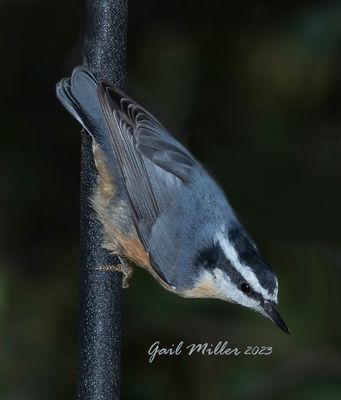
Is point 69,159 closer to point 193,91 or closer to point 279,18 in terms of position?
point 193,91

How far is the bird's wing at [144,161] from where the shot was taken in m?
3.84

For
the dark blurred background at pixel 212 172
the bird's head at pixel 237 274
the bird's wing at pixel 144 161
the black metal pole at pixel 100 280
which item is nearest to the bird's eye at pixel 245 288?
the bird's head at pixel 237 274

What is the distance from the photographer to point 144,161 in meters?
3.86

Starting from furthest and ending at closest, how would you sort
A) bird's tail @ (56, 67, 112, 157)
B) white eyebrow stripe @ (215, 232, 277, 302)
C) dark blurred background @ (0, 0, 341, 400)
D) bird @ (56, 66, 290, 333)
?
dark blurred background @ (0, 0, 341, 400) < bird's tail @ (56, 67, 112, 157) < bird @ (56, 66, 290, 333) < white eyebrow stripe @ (215, 232, 277, 302)

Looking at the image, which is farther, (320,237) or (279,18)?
(279,18)

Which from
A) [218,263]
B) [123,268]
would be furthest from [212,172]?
[218,263]

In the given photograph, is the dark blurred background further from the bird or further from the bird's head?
the bird's head

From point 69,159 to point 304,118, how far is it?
132 cm

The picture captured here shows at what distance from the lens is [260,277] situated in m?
3.60

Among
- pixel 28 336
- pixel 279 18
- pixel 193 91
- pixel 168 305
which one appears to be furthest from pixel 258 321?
pixel 279 18

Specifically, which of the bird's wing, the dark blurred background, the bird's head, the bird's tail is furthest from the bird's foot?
the dark blurred background

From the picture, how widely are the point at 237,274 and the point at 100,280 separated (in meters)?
0.58

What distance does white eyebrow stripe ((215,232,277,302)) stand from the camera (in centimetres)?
360

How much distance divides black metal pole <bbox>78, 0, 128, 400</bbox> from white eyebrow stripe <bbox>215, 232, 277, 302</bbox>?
50 centimetres
